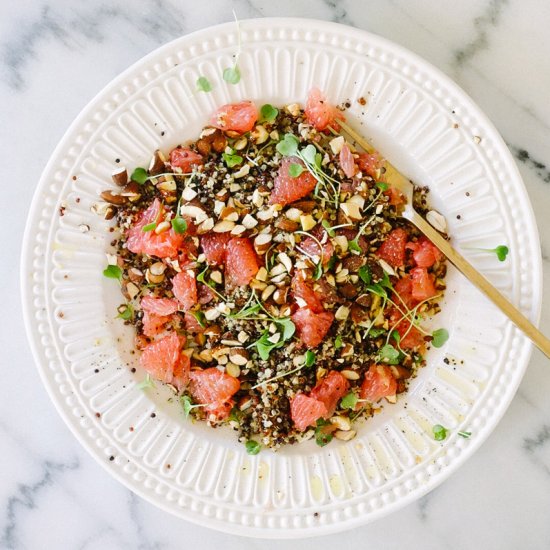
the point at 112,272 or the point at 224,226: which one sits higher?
the point at 224,226

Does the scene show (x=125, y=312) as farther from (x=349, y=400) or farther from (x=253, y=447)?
(x=349, y=400)

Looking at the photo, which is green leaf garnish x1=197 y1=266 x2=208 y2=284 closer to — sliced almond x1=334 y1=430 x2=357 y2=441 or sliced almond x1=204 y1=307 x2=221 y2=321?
sliced almond x1=204 y1=307 x2=221 y2=321

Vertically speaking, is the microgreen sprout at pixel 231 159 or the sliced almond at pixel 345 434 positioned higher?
the microgreen sprout at pixel 231 159

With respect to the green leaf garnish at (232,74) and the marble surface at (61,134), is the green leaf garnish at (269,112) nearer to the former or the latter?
→ the green leaf garnish at (232,74)

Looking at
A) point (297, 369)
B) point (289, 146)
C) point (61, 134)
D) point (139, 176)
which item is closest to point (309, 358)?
point (297, 369)

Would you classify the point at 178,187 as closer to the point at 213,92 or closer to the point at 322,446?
the point at 213,92

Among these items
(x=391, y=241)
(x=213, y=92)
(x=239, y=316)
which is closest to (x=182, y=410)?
(x=239, y=316)

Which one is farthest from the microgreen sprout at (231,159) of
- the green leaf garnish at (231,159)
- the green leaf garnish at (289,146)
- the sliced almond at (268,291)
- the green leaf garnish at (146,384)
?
the green leaf garnish at (146,384)
